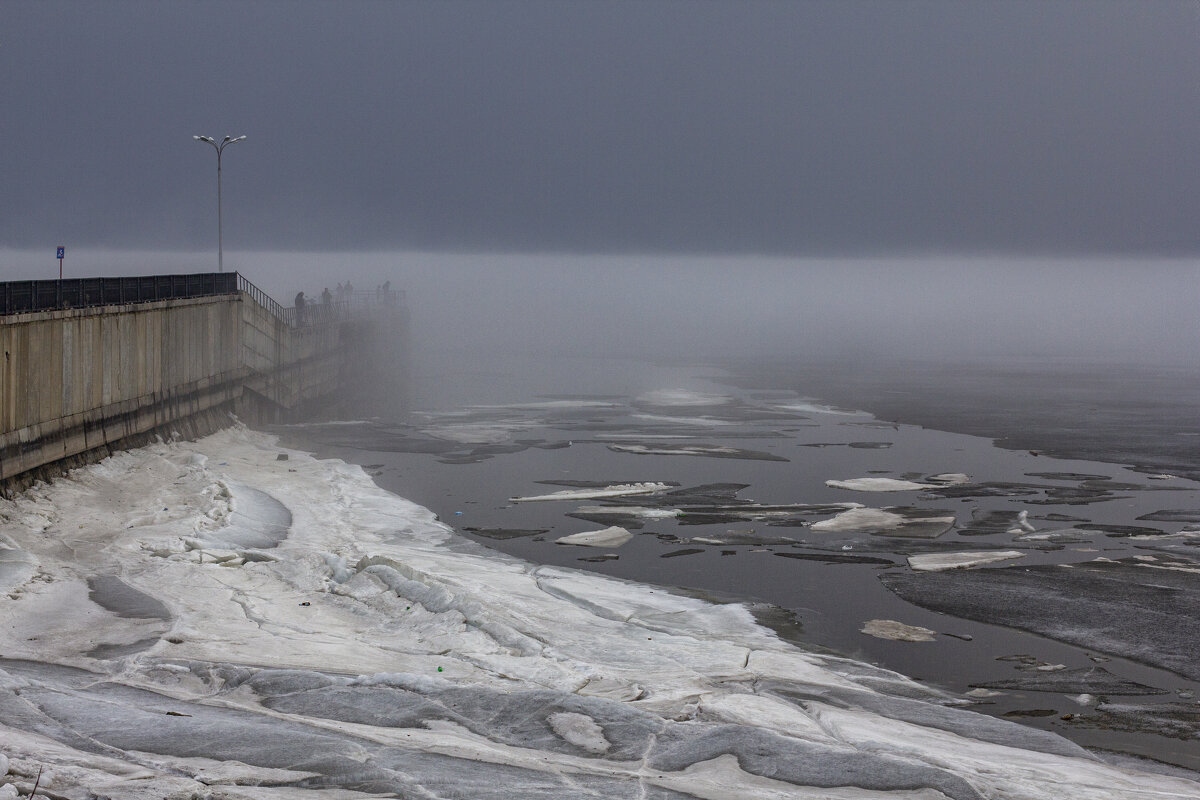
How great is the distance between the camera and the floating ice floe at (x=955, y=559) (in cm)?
2206

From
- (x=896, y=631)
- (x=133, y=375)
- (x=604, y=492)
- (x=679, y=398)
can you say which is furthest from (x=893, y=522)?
(x=679, y=398)

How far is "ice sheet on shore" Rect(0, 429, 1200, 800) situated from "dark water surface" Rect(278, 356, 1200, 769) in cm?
167

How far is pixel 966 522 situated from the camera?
26.7m

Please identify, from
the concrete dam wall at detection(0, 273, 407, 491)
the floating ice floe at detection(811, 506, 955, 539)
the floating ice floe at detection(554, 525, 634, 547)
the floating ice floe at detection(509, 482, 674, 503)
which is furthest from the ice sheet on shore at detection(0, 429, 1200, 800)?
the floating ice floe at detection(509, 482, 674, 503)

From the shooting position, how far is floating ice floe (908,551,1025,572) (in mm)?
22062

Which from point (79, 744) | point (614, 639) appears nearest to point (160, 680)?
point (79, 744)

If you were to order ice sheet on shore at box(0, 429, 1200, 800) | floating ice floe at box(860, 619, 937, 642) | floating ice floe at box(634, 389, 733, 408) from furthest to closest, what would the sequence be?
floating ice floe at box(634, 389, 733, 408) → floating ice floe at box(860, 619, 937, 642) → ice sheet on shore at box(0, 429, 1200, 800)

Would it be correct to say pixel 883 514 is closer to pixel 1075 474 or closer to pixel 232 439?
pixel 1075 474

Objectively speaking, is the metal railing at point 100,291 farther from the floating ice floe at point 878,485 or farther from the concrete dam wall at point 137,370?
the floating ice floe at point 878,485

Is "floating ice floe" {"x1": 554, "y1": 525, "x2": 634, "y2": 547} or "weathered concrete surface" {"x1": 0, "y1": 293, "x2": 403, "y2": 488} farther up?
"weathered concrete surface" {"x1": 0, "y1": 293, "x2": 403, "y2": 488}

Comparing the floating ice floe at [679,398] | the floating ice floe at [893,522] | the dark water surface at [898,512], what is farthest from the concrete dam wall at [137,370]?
the floating ice floe at [893,522]

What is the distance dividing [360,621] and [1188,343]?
503ft

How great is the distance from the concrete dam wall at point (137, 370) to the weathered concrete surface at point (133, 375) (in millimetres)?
42

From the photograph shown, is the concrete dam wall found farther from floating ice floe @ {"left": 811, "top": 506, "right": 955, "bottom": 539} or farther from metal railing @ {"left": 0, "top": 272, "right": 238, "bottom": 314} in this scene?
floating ice floe @ {"left": 811, "top": 506, "right": 955, "bottom": 539}
